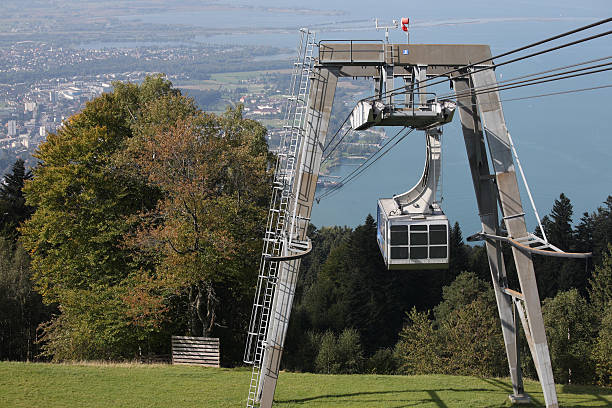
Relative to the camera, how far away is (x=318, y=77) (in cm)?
1617

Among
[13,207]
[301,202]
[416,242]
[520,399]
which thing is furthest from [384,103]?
[13,207]

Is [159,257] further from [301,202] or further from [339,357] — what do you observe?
[339,357]

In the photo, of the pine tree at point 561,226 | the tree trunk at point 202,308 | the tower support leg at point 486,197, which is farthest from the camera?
the pine tree at point 561,226

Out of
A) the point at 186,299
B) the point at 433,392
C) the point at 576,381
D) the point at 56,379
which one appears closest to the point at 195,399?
the point at 56,379

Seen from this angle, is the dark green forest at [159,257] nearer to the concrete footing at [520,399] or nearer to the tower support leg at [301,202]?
the tower support leg at [301,202]

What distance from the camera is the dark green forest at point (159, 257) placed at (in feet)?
96.5

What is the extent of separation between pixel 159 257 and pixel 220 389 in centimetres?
1055

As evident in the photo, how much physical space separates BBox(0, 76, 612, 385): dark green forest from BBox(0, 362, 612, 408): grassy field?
624 cm

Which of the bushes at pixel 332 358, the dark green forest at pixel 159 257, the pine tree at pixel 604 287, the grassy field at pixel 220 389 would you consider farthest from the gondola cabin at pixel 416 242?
the pine tree at pixel 604 287

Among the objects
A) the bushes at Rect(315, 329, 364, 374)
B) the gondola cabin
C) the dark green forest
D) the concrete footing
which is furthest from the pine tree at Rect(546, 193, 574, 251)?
the gondola cabin

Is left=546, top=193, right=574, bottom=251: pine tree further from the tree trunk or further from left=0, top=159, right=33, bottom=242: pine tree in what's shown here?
the tree trunk

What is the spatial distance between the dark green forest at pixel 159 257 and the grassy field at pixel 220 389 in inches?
246

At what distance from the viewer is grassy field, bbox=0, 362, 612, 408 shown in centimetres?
1955

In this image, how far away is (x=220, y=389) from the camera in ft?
68.7
